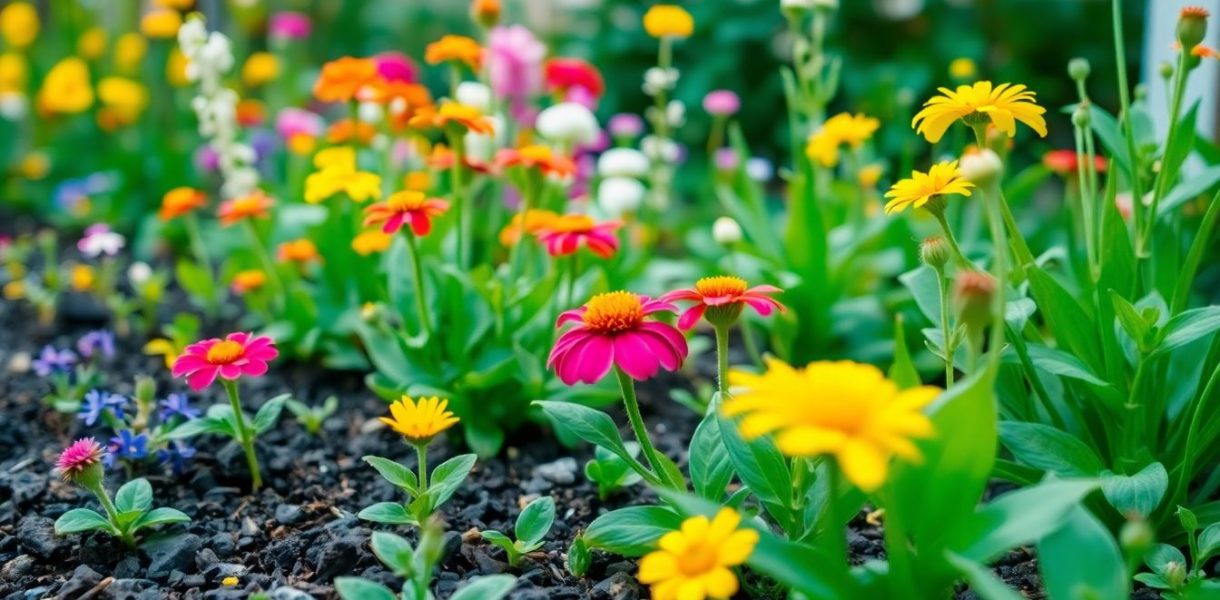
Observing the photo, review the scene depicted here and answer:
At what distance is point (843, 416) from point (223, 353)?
855 mm

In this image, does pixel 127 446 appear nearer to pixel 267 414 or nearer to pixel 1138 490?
pixel 267 414

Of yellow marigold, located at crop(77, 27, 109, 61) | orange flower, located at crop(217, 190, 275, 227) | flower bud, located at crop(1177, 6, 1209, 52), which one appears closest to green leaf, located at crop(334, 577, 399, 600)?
orange flower, located at crop(217, 190, 275, 227)

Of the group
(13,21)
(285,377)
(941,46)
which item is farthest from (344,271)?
(941,46)

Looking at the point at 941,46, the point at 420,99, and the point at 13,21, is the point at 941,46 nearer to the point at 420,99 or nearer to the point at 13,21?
the point at 420,99

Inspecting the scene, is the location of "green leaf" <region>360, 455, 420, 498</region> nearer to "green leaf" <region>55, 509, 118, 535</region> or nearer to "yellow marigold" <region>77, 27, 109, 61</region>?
"green leaf" <region>55, 509, 118, 535</region>

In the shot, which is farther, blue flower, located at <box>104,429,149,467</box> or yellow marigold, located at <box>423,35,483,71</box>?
yellow marigold, located at <box>423,35,483,71</box>

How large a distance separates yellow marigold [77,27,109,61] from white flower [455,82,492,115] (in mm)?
1869

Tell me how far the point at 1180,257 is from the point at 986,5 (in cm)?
205

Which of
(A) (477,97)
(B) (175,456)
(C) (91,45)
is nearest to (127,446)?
(B) (175,456)

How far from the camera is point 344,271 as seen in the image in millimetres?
2152

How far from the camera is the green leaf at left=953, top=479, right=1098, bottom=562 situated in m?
0.93

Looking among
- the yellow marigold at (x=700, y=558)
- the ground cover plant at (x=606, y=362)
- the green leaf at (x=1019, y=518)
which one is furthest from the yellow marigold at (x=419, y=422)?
the green leaf at (x=1019, y=518)

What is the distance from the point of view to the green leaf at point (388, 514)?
129cm

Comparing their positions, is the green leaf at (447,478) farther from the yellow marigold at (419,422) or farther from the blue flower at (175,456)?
the blue flower at (175,456)
